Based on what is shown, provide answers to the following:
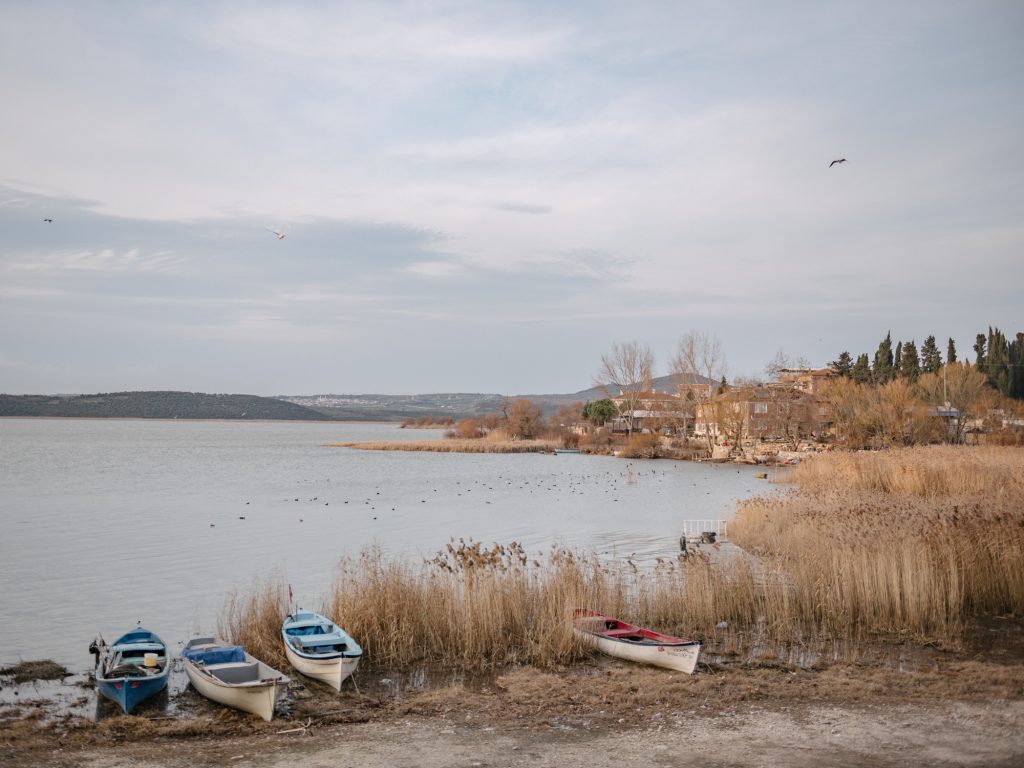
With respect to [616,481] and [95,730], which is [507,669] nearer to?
[95,730]

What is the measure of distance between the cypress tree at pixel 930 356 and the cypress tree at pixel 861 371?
7.04 meters

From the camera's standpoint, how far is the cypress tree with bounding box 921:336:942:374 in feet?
370

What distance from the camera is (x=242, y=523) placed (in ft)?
123

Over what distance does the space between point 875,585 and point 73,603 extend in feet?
58.3

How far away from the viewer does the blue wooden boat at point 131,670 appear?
12336mm

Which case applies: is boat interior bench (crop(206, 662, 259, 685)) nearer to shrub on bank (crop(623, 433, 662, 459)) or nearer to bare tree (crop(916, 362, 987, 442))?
bare tree (crop(916, 362, 987, 442))

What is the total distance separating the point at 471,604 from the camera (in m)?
15.2

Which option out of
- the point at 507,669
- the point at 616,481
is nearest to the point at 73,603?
the point at 507,669

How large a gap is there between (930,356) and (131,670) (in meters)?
120

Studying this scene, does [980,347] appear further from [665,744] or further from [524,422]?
[665,744]

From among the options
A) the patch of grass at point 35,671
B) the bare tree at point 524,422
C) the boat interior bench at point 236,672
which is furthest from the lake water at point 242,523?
the bare tree at point 524,422

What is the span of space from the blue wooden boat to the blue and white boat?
187cm

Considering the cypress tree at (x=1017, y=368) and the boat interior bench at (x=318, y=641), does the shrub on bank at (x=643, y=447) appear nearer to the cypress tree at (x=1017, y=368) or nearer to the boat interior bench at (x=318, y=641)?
the cypress tree at (x=1017, y=368)

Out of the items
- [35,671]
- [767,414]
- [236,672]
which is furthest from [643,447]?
[236,672]
